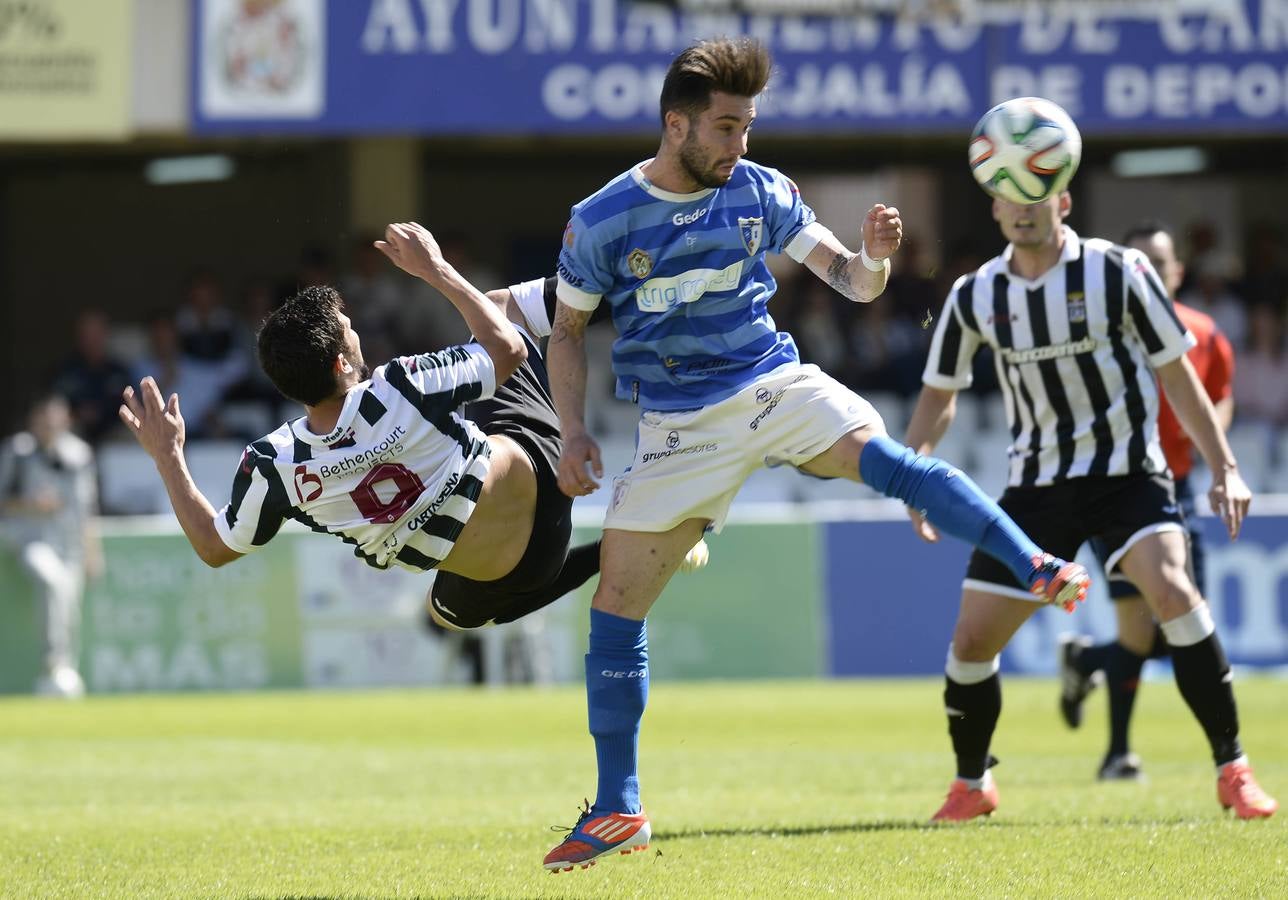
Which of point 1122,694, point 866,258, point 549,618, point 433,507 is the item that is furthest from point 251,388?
point 866,258

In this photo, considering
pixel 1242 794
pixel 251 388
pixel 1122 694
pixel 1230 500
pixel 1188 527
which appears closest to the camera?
pixel 1230 500

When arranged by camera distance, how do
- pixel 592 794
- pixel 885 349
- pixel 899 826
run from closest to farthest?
pixel 899 826
pixel 592 794
pixel 885 349

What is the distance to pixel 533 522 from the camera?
5.68m

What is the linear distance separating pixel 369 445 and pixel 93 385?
35.7 ft

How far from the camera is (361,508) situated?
17.2 feet

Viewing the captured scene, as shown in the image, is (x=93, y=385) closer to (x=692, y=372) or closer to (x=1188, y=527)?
(x=1188, y=527)

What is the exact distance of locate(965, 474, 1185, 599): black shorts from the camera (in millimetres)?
6215

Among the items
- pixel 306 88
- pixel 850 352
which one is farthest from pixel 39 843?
pixel 850 352

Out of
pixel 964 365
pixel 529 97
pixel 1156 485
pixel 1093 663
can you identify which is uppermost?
pixel 529 97

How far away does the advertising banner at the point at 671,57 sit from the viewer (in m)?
14.7

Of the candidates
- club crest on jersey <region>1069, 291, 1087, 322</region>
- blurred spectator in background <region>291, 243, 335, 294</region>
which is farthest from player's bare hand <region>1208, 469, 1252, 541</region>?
blurred spectator in background <region>291, 243, 335, 294</region>

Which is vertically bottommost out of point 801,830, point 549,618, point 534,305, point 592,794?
point 549,618

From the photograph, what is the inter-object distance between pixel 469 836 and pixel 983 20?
413 inches

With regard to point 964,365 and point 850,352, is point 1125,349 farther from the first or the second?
point 850,352
